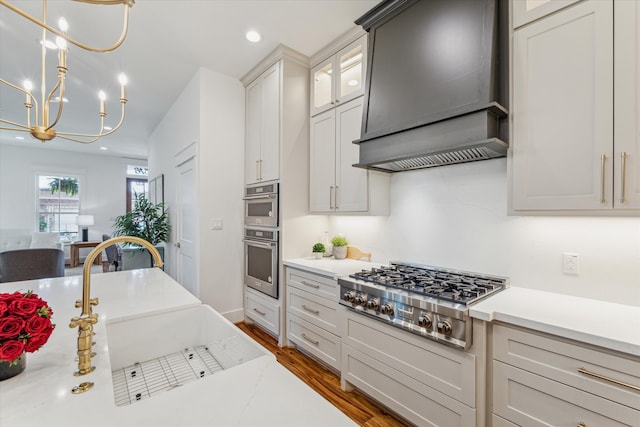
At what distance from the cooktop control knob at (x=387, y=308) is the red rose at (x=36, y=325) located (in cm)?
150

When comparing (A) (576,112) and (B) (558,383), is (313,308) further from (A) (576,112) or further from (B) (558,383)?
(A) (576,112)

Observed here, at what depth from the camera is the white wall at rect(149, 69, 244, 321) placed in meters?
3.23

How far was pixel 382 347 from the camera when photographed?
183 cm

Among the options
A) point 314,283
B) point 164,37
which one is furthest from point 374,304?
point 164,37

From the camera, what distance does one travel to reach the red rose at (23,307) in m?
0.79

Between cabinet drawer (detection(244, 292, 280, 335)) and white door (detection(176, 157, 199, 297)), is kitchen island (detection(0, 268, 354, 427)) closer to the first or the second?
cabinet drawer (detection(244, 292, 280, 335))

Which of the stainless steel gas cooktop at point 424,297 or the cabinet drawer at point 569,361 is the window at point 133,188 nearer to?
the stainless steel gas cooktop at point 424,297

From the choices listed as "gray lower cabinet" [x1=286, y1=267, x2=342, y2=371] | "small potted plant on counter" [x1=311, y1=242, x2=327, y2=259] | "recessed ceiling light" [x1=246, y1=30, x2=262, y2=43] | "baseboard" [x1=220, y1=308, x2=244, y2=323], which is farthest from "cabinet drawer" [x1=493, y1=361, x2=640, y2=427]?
"recessed ceiling light" [x1=246, y1=30, x2=262, y2=43]

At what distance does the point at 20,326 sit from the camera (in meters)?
0.77

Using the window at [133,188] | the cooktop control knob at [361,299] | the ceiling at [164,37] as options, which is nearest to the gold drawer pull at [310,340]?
the cooktop control knob at [361,299]

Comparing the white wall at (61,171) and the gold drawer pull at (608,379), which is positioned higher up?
the white wall at (61,171)

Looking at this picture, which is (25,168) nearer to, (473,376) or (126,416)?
(126,416)

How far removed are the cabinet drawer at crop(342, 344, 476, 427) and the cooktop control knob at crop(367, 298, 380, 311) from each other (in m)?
0.34

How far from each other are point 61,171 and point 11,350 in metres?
8.72
